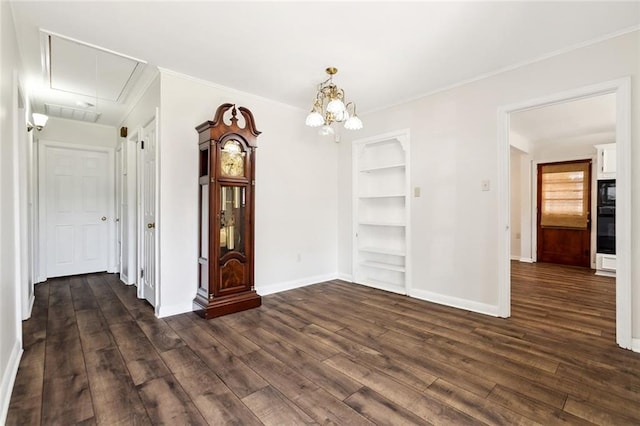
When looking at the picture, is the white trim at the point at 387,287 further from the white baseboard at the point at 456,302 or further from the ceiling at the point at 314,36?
the ceiling at the point at 314,36

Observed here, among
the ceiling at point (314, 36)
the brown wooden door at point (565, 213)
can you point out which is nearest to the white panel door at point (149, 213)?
the ceiling at point (314, 36)

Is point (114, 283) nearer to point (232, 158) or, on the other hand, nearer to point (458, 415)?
point (232, 158)

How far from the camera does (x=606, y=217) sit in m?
5.27

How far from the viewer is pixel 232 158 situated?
3355 millimetres

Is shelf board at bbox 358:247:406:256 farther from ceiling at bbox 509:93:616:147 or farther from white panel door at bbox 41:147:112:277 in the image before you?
white panel door at bbox 41:147:112:277

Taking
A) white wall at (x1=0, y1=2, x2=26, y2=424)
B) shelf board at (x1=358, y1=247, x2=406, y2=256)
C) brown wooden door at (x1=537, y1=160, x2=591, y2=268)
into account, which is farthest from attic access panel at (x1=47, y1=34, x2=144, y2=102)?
brown wooden door at (x1=537, y1=160, x2=591, y2=268)

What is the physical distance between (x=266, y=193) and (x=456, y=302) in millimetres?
2687

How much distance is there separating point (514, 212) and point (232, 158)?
6.52 metres

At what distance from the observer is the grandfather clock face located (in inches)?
129

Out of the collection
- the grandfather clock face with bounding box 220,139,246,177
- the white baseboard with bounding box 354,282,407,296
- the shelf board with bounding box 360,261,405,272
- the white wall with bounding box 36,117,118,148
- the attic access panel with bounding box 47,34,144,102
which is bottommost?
the white baseboard with bounding box 354,282,407,296

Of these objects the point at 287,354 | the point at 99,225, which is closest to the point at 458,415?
the point at 287,354

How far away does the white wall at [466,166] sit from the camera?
2781 millimetres

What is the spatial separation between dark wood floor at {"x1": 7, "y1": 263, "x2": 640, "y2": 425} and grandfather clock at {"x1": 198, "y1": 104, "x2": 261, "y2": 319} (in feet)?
0.82

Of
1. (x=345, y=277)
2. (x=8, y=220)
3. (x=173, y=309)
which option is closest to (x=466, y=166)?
(x=345, y=277)
